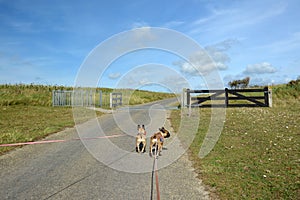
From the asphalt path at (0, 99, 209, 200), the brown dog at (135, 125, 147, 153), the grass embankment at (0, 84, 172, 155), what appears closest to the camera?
the asphalt path at (0, 99, 209, 200)

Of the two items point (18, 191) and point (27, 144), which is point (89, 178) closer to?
point (18, 191)

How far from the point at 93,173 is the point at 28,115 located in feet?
47.6

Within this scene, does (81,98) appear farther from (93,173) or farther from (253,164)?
(253,164)

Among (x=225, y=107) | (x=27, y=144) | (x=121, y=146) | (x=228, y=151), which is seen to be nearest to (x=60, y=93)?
(x=225, y=107)

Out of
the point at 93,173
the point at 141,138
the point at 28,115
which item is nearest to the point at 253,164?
the point at 141,138

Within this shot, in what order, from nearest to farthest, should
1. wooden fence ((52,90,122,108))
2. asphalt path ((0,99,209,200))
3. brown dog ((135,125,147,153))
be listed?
asphalt path ((0,99,209,200)), brown dog ((135,125,147,153)), wooden fence ((52,90,122,108))

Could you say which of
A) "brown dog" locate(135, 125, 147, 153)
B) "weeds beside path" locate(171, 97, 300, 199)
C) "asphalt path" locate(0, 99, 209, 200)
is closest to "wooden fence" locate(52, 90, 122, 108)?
"asphalt path" locate(0, 99, 209, 200)

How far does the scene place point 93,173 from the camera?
18.4 feet

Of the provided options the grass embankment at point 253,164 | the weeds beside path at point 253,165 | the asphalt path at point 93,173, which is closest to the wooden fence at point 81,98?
the asphalt path at point 93,173

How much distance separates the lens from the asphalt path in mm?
4477

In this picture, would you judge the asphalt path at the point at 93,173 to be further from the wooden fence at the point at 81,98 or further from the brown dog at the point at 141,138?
the wooden fence at the point at 81,98

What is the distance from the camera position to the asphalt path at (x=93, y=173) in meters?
4.48

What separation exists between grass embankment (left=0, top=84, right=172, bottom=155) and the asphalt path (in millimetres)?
1838

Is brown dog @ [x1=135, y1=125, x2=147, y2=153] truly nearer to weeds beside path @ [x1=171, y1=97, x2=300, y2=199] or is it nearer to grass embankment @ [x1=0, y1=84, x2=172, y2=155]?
weeds beside path @ [x1=171, y1=97, x2=300, y2=199]
